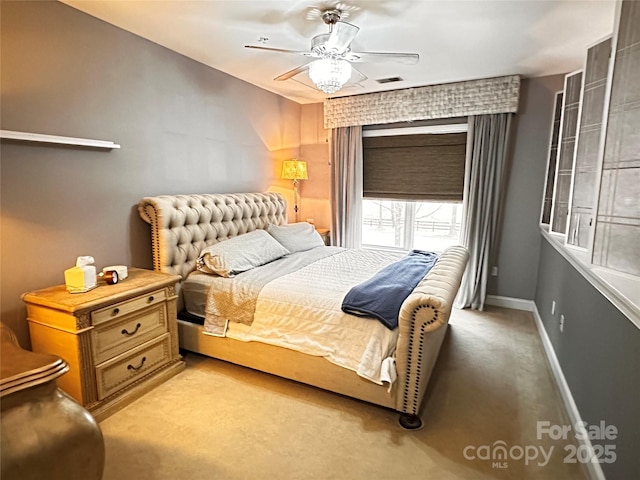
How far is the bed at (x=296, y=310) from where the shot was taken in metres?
2.00

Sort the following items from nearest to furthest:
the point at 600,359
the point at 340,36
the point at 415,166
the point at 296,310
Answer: the point at 600,359, the point at 340,36, the point at 296,310, the point at 415,166

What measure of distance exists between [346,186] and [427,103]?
1.43 m

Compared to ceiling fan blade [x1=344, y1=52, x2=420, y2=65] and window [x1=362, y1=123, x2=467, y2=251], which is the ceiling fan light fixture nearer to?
ceiling fan blade [x1=344, y1=52, x2=420, y2=65]

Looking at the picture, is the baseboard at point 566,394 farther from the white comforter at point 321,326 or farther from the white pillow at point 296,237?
the white pillow at point 296,237

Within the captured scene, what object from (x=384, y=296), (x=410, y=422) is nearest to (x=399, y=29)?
(x=384, y=296)

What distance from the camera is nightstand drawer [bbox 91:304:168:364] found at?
2035 mm

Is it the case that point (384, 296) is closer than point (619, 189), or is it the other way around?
point (619, 189)

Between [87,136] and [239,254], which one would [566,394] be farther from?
[87,136]

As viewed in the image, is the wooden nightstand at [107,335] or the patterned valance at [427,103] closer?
the wooden nightstand at [107,335]

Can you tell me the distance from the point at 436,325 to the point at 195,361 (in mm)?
1981

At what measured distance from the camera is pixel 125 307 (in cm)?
215

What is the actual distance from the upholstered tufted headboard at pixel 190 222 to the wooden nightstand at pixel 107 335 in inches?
13.4

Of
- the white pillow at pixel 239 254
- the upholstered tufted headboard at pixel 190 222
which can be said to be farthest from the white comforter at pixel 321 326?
the upholstered tufted headboard at pixel 190 222

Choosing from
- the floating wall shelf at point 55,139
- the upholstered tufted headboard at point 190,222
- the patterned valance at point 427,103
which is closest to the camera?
the floating wall shelf at point 55,139
